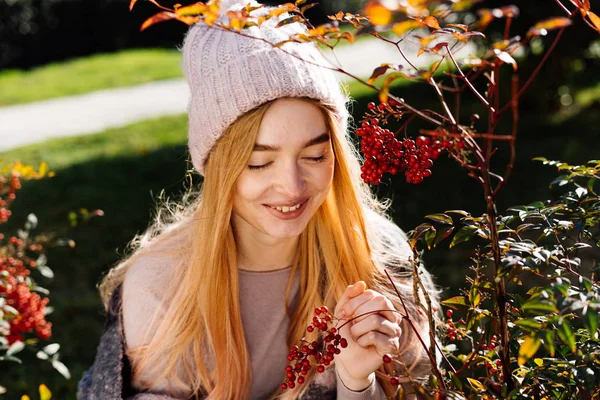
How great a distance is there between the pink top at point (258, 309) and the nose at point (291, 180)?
527 mm

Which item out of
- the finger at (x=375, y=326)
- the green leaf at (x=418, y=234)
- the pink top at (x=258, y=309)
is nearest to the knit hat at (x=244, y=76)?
the pink top at (x=258, y=309)

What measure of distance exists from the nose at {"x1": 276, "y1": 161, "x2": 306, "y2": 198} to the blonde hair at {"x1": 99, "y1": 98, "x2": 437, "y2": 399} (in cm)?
17

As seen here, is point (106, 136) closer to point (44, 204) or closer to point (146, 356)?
point (44, 204)

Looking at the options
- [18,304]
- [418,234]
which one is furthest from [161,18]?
[18,304]

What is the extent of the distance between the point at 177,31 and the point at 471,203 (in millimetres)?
8691

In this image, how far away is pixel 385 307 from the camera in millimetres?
1639

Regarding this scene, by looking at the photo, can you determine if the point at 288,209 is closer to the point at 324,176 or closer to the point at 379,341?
the point at 324,176

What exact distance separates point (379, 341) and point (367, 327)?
0.14 ft

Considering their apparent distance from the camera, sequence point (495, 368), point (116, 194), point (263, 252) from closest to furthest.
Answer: point (495, 368) < point (263, 252) < point (116, 194)

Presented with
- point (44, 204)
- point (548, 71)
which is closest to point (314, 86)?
point (44, 204)

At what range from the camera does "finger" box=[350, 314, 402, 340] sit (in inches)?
66.1

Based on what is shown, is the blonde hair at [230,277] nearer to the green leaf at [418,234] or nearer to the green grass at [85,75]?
the green leaf at [418,234]

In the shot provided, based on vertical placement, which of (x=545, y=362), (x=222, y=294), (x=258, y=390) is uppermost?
(x=545, y=362)

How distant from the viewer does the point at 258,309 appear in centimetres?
237
